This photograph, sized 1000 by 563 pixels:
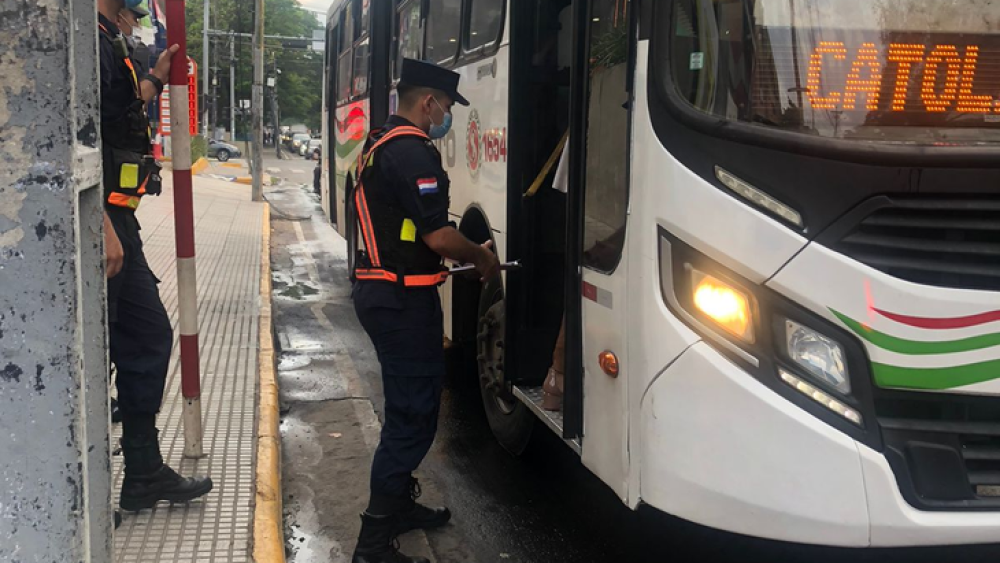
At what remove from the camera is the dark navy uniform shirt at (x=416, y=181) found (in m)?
3.60

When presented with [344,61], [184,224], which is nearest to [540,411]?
[184,224]

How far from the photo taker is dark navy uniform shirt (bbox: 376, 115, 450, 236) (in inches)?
142

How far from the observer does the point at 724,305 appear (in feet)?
8.98

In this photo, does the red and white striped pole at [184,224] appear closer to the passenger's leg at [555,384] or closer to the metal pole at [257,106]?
the passenger's leg at [555,384]

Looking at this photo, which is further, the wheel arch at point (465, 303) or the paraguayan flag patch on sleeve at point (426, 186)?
the wheel arch at point (465, 303)

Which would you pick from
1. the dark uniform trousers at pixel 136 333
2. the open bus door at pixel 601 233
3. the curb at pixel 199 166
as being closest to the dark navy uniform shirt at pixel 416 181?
the open bus door at pixel 601 233

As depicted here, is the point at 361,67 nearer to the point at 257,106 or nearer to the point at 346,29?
the point at 346,29

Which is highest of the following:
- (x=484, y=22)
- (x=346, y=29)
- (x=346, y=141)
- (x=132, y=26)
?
(x=346, y=29)

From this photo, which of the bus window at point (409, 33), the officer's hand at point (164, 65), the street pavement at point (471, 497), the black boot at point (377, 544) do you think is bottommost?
the street pavement at point (471, 497)

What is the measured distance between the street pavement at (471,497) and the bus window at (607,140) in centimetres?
132

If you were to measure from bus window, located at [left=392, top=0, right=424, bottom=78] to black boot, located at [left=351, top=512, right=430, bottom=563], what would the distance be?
404 centimetres

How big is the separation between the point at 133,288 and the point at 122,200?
15.0 inches

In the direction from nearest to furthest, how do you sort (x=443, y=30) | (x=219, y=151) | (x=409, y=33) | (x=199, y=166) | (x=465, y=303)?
(x=465, y=303) → (x=443, y=30) → (x=409, y=33) → (x=199, y=166) → (x=219, y=151)

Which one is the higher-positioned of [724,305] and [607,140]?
[607,140]
